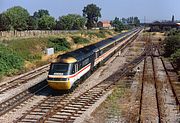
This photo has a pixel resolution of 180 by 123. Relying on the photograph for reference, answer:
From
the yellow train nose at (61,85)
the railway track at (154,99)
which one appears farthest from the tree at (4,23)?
the yellow train nose at (61,85)

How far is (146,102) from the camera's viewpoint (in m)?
19.5

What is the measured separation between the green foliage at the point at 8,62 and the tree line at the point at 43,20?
36690 mm

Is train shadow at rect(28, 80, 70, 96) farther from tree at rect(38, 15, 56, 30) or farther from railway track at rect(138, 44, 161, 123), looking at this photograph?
tree at rect(38, 15, 56, 30)

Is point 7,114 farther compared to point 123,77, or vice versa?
point 123,77

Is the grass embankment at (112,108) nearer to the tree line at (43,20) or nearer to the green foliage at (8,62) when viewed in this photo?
the green foliage at (8,62)

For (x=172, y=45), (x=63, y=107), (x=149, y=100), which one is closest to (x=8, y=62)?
(x=63, y=107)

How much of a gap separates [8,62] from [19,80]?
511 centimetres

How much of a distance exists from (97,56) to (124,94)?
35.3ft

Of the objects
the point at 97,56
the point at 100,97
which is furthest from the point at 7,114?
the point at 97,56

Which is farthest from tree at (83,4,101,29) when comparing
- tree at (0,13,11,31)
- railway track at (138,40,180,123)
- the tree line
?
railway track at (138,40,180,123)

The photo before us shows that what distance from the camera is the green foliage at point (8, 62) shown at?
29.7 m

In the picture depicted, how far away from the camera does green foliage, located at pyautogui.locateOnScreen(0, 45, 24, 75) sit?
97.4ft

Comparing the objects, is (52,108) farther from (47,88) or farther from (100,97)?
(47,88)

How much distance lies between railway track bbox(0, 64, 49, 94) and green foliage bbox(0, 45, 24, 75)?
1.89 metres
